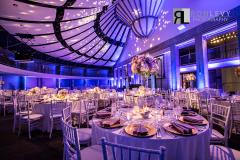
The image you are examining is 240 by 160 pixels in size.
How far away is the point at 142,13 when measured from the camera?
17.7 metres

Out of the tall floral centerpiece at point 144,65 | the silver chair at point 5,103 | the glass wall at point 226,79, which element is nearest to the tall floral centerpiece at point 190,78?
the glass wall at point 226,79

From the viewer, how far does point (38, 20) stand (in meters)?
9.79

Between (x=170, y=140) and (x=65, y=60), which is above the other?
(x=65, y=60)

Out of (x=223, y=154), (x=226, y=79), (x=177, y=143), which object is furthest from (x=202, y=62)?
(x=177, y=143)

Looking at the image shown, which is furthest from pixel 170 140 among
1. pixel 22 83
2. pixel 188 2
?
pixel 22 83

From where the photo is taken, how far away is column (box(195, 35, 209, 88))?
1036 centimetres

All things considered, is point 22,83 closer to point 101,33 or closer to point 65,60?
point 65,60

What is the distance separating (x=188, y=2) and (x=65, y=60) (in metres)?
19.1

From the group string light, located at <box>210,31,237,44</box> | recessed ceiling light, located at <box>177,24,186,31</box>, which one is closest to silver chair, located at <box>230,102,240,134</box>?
string light, located at <box>210,31,237,44</box>

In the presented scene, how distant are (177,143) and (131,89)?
12995 mm

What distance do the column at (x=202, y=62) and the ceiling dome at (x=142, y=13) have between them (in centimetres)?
643

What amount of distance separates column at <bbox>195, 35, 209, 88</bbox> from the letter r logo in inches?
55.7

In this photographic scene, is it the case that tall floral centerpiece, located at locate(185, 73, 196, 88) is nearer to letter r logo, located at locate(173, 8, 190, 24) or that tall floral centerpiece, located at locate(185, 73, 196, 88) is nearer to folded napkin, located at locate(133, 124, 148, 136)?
letter r logo, located at locate(173, 8, 190, 24)

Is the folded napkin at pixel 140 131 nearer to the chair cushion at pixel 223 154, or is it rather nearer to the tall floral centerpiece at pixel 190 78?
the chair cushion at pixel 223 154
